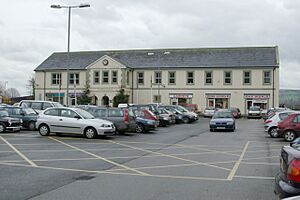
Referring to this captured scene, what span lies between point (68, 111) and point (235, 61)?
43.5m

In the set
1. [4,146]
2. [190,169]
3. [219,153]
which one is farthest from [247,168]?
[4,146]

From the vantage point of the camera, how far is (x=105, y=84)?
205 ft

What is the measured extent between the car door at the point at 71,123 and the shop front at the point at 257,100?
42.2 metres

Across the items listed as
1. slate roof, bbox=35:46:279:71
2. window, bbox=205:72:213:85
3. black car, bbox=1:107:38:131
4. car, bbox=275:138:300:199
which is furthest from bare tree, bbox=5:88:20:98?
car, bbox=275:138:300:199

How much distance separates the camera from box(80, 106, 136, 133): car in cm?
2416

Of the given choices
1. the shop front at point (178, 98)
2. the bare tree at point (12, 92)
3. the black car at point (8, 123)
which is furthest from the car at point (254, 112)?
the bare tree at point (12, 92)

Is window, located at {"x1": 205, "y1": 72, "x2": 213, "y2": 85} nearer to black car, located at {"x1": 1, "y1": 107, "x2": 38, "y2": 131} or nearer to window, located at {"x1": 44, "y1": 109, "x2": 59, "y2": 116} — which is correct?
black car, located at {"x1": 1, "y1": 107, "x2": 38, "y2": 131}

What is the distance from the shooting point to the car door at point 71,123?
21.4 m

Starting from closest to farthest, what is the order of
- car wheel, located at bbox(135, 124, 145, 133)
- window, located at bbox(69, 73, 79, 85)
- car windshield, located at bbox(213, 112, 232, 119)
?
1. car wheel, located at bbox(135, 124, 145, 133)
2. car windshield, located at bbox(213, 112, 232, 119)
3. window, located at bbox(69, 73, 79, 85)

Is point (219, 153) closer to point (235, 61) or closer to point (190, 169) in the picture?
point (190, 169)

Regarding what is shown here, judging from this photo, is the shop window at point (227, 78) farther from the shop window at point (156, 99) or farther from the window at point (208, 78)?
the shop window at point (156, 99)

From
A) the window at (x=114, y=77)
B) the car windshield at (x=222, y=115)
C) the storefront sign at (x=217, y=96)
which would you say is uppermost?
the window at (x=114, y=77)

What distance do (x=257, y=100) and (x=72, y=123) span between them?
42959 millimetres

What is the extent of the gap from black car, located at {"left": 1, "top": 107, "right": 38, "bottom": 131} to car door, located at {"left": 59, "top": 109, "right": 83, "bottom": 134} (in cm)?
555
